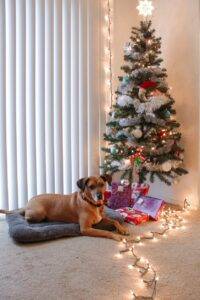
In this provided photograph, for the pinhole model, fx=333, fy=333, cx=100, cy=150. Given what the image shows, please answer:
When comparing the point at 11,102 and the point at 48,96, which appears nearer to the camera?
the point at 11,102

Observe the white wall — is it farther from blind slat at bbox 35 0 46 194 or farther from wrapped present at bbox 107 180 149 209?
blind slat at bbox 35 0 46 194

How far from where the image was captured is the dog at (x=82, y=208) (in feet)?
8.25

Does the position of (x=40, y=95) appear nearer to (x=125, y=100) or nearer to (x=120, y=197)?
(x=125, y=100)

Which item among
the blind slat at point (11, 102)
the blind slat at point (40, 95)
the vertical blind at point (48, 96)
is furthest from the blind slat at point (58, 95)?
the blind slat at point (11, 102)

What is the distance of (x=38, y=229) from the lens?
240 centimetres


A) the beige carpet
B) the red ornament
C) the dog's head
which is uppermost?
the red ornament

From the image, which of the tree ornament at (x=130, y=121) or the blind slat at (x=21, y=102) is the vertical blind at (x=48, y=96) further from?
the tree ornament at (x=130, y=121)

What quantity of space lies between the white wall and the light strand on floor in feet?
0.86

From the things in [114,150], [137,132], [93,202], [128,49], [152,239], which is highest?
[128,49]

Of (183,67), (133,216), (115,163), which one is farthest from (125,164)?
(183,67)

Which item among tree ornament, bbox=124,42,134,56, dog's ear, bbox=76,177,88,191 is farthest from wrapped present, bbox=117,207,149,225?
tree ornament, bbox=124,42,134,56

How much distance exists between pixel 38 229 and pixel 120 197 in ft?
3.44

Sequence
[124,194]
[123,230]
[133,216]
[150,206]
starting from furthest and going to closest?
1. [124,194]
2. [150,206]
3. [133,216]
4. [123,230]

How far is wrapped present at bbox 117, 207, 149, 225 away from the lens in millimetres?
2826
